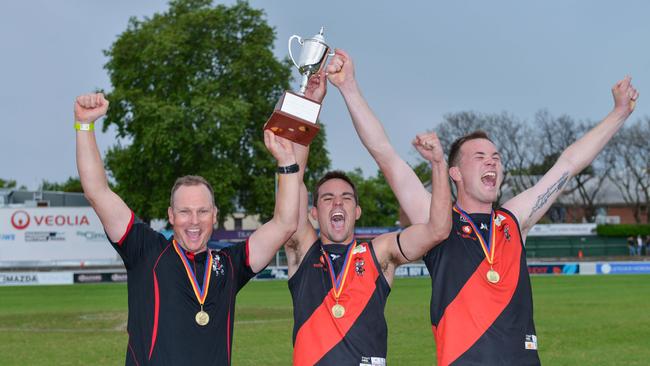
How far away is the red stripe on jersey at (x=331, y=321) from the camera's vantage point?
20.4 ft

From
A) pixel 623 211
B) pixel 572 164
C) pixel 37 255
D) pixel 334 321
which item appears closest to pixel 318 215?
pixel 334 321

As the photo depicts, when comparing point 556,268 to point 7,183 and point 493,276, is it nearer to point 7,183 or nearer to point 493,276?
point 493,276

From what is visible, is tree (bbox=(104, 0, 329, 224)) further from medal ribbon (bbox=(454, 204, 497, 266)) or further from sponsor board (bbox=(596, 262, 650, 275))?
medal ribbon (bbox=(454, 204, 497, 266))

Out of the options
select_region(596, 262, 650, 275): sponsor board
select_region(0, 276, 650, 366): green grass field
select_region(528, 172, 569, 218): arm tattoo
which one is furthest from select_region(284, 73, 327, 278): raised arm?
select_region(596, 262, 650, 275): sponsor board

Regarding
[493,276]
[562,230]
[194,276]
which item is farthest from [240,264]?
[562,230]

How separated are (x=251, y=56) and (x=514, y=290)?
158 ft

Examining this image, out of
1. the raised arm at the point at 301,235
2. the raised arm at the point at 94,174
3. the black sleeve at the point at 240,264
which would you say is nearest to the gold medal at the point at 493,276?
the raised arm at the point at 301,235

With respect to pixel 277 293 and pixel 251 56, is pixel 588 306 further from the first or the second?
pixel 251 56

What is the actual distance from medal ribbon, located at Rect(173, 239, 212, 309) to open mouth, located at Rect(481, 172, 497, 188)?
213 centimetres

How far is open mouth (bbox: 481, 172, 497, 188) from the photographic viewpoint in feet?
21.1

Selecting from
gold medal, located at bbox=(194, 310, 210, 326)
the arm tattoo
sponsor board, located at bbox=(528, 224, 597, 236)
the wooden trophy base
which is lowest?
sponsor board, located at bbox=(528, 224, 597, 236)

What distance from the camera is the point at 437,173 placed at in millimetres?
5980

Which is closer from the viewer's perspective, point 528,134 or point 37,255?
point 37,255

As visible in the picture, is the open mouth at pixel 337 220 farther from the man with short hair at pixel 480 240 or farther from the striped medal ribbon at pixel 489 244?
the striped medal ribbon at pixel 489 244
